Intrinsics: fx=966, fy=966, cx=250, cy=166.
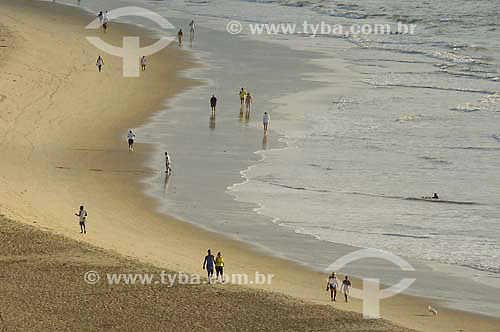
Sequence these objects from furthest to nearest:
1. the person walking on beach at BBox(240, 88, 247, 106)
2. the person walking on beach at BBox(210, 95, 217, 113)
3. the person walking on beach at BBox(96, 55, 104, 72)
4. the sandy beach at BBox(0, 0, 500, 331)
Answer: the person walking on beach at BBox(96, 55, 104, 72) < the person walking on beach at BBox(240, 88, 247, 106) < the person walking on beach at BBox(210, 95, 217, 113) < the sandy beach at BBox(0, 0, 500, 331)

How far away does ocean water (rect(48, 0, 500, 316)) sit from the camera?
68.4 feet

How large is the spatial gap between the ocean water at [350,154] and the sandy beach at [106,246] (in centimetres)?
101

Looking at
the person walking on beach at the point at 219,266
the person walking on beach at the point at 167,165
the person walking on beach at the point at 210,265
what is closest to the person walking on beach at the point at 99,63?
the person walking on beach at the point at 167,165

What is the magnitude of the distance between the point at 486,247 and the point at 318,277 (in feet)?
13.2

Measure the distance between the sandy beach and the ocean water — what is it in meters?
1.01

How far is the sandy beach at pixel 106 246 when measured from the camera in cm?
1550

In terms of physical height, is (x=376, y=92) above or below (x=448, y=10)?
below

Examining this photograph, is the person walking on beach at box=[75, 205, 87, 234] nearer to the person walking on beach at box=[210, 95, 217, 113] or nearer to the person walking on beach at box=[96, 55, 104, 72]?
the person walking on beach at box=[210, 95, 217, 113]

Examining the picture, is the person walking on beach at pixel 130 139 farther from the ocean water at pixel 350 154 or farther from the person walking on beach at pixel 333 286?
the person walking on beach at pixel 333 286

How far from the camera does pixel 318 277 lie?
61.8ft

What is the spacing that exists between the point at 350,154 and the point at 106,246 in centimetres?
1179

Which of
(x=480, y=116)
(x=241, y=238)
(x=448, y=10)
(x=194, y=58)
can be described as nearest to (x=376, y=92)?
(x=480, y=116)

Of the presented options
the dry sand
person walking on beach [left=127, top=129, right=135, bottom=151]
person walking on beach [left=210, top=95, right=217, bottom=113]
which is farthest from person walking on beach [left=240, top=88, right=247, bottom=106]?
the dry sand

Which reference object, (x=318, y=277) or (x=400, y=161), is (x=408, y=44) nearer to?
Answer: (x=400, y=161)
